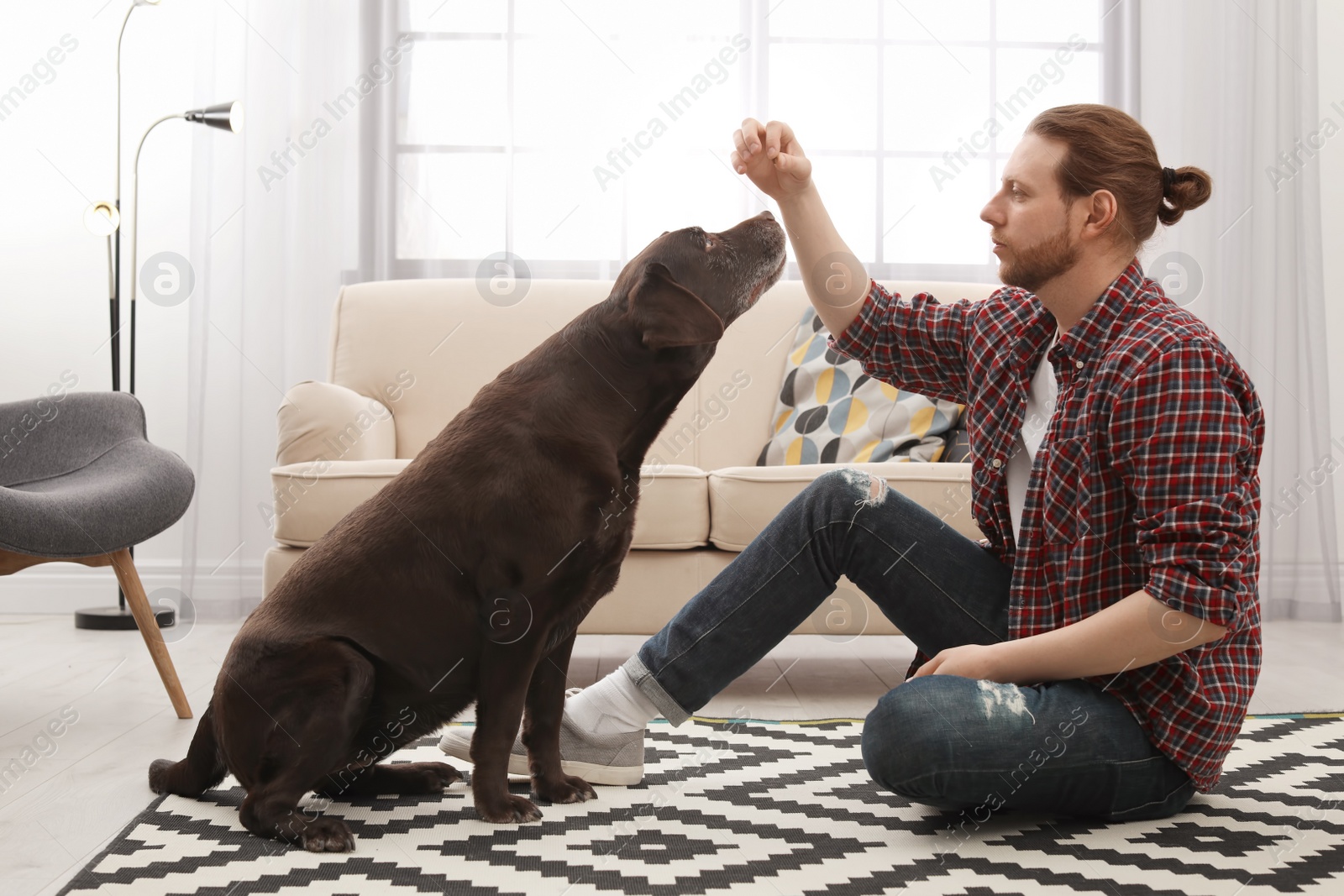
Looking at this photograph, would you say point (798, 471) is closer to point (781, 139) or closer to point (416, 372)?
point (781, 139)

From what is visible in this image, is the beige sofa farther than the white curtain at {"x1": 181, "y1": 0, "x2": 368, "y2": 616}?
No

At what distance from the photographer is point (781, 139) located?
5.32ft

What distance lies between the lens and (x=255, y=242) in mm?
3664

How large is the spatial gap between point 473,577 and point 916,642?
67cm

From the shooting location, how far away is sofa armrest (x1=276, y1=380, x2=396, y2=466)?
261 centimetres

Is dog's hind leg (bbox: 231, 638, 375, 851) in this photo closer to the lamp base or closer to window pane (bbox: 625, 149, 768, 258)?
the lamp base

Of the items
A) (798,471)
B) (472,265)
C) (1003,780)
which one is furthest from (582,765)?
(472,265)

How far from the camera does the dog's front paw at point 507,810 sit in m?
1.44

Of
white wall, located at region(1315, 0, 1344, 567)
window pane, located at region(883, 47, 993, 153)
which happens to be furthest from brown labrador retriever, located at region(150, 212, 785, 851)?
white wall, located at region(1315, 0, 1344, 567)

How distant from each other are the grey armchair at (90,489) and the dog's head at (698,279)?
3.95 ft

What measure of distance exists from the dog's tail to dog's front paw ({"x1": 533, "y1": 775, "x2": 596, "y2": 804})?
1.46 ft

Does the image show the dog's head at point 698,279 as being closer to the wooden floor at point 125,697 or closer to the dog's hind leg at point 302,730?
the dog's hind leg at point 302,730

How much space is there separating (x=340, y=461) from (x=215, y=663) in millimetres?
705

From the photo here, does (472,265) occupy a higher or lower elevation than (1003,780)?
higher
